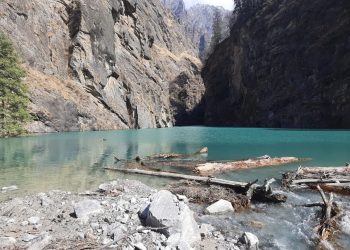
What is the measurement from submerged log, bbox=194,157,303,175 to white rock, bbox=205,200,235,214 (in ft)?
25.8

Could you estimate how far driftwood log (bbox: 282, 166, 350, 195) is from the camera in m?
16.6

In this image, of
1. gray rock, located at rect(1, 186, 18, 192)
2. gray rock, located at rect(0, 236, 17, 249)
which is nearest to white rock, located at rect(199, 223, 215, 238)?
gray rock, located at rect(0, 236, 17, 249)

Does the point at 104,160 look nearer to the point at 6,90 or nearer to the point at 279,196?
the point at 279,196

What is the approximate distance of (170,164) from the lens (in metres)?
25.5

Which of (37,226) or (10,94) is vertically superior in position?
(10,94)

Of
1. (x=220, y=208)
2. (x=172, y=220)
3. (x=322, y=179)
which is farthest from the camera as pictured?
(x=322, y=179)

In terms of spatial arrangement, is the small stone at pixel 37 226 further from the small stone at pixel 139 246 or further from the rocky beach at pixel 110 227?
the small stone at pixel 139 246

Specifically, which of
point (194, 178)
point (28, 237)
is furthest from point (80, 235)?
point (194, 178)

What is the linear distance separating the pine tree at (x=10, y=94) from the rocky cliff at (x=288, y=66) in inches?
2551

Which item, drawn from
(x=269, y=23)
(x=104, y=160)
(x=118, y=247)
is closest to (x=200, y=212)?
(x=118, y=247)

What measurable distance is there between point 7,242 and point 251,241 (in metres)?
5.81

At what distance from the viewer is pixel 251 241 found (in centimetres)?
991

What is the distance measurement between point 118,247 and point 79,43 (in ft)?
268

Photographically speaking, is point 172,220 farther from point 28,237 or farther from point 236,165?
point 236,165
